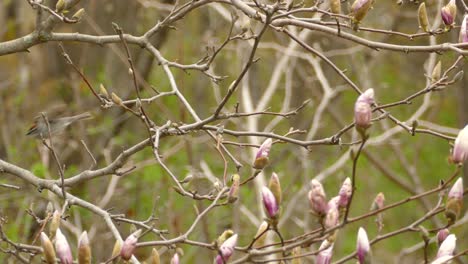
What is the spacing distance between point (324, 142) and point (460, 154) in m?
0.52

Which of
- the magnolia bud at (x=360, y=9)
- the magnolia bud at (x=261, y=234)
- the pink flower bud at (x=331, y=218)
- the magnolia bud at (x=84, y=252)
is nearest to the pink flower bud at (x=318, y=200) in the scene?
the pink flower bud at (x=331, y=218)

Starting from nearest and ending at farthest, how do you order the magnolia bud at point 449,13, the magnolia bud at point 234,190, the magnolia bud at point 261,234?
1. the magnolia bud at point 261,234
2. the magnolia bud at point 234,190
3. the magnolia bud at point 449,13

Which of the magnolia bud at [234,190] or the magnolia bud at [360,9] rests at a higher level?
the magnolia bud at [360,9]

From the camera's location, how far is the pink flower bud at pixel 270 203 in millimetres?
2111

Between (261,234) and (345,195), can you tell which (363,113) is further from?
(261,234)

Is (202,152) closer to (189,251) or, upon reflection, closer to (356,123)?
(189,251)

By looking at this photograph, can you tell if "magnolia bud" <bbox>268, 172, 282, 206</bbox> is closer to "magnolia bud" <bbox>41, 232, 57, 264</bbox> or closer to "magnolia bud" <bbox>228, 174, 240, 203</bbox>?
"magnolia bud" <bbox>228, 174, 240, 203</bbox>

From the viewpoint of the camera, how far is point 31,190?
5734mm

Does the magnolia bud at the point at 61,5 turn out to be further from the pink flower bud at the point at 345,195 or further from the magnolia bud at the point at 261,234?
the pink flower bud at the point at 345,195

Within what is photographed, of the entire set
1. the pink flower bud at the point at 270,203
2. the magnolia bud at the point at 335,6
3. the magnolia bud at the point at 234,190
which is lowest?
the magnolia bud at the point at 234,190

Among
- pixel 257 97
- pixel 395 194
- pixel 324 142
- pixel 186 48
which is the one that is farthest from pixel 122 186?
pixel 324 142

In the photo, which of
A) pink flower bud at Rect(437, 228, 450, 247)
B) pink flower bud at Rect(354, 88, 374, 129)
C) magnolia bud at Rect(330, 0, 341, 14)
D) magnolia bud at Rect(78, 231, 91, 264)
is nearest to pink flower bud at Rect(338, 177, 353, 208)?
pink flower bud at Rect(354, 88, 374, 129)

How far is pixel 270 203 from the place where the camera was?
212 centimetres

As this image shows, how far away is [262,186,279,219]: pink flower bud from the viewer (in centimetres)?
211
